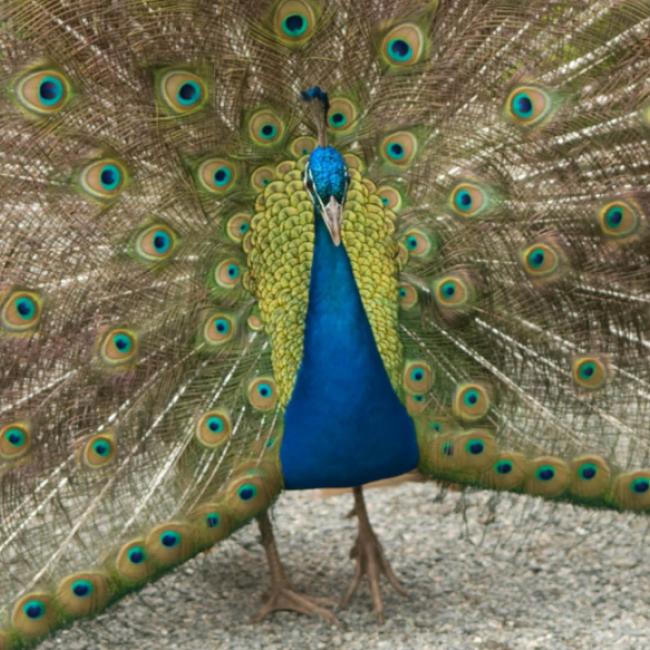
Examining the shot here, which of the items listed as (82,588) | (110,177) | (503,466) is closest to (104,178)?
(110,177)

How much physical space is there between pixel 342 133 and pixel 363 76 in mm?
154

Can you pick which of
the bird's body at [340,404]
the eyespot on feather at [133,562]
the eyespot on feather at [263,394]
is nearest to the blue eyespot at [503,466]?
the bird's body at [340,404]

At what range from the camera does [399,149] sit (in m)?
3.18

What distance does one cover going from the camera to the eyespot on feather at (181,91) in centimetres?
299

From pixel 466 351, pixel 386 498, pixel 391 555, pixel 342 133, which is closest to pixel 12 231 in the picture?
pixel 342 133

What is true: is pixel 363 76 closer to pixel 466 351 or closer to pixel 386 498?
pixel 466 351

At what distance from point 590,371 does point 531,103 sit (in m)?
0.72

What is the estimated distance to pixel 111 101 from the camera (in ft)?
9.74

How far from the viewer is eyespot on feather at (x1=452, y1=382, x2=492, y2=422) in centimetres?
326

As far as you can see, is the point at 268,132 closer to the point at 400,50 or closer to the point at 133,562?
the point at 400,50

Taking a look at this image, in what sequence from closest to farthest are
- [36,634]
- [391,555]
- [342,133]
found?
1. [36,634]
2. [342,133]
3. [391,555]

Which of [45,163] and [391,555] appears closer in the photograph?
[45,163]

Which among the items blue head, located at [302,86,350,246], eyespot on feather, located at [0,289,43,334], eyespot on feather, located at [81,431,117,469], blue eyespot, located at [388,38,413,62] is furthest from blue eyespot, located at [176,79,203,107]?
eyespot on feather, located at [81,431,117,469]

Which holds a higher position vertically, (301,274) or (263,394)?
(301,274)
